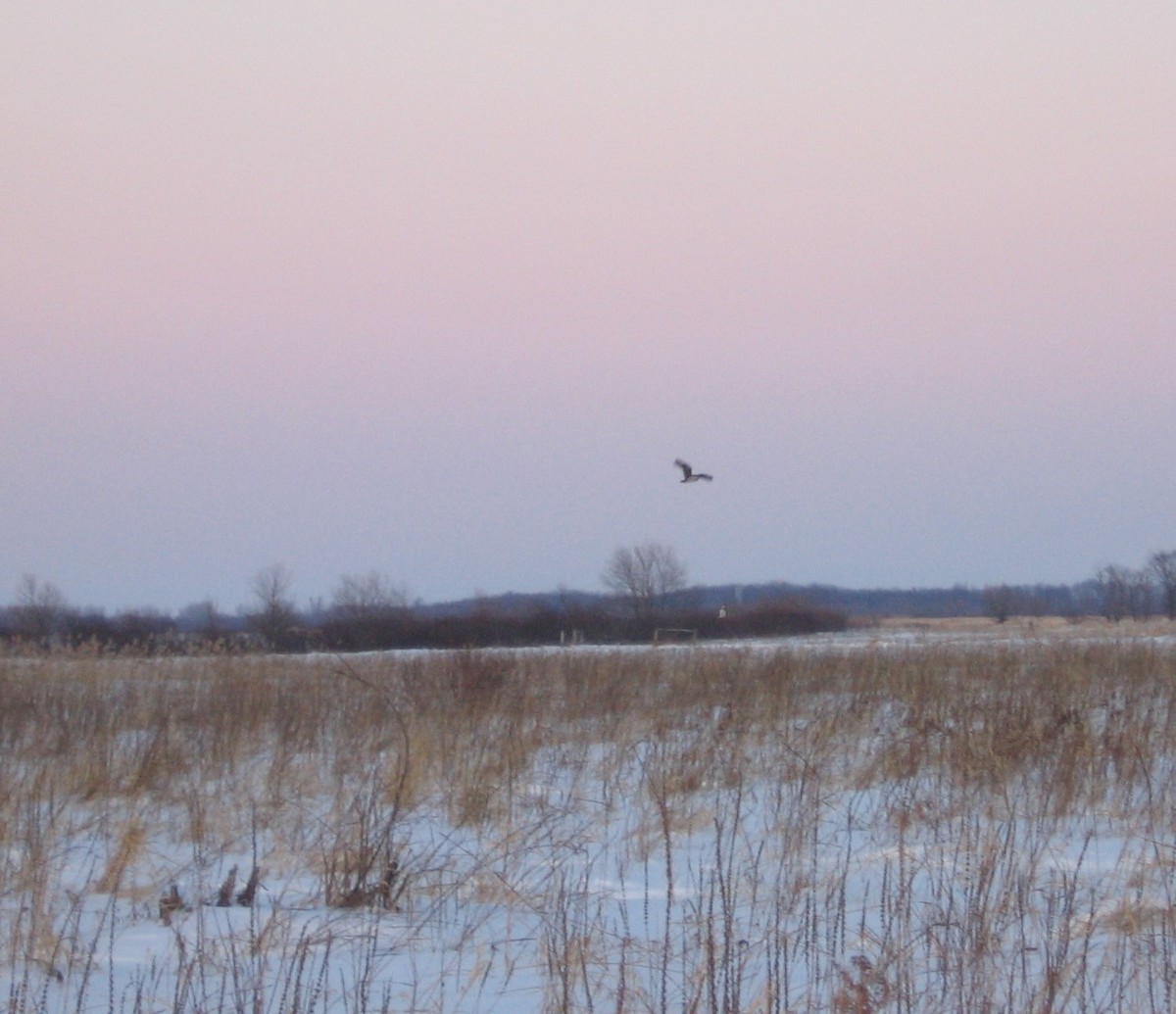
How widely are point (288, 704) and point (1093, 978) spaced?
7049mm

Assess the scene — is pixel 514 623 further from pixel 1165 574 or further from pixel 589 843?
pixel 1165 574

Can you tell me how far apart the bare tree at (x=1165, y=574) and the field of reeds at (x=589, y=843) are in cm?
6899

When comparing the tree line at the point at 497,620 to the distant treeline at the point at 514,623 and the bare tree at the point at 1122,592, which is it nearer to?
the distant treeline at the point at 514,623

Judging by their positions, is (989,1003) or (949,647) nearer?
(989,1003)

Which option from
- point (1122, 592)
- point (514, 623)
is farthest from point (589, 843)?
point (1122, 592)

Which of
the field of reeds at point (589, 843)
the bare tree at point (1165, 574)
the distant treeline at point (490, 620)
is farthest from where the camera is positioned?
the bare tree at point (1165, 574)

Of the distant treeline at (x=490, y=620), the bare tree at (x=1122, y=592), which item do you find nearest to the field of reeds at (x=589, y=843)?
the distant treeline at (x=490, y=620)

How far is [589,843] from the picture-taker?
5.63 m

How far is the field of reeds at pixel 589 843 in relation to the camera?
3.54m

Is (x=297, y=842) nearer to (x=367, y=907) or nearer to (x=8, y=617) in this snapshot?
(x=367, y=907)

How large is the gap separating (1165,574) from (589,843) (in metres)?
79.4

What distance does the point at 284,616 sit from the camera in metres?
34.9

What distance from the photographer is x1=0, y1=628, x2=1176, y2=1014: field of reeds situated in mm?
3541

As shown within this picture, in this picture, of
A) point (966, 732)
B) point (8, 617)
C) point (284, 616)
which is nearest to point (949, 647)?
point (966, 732)
